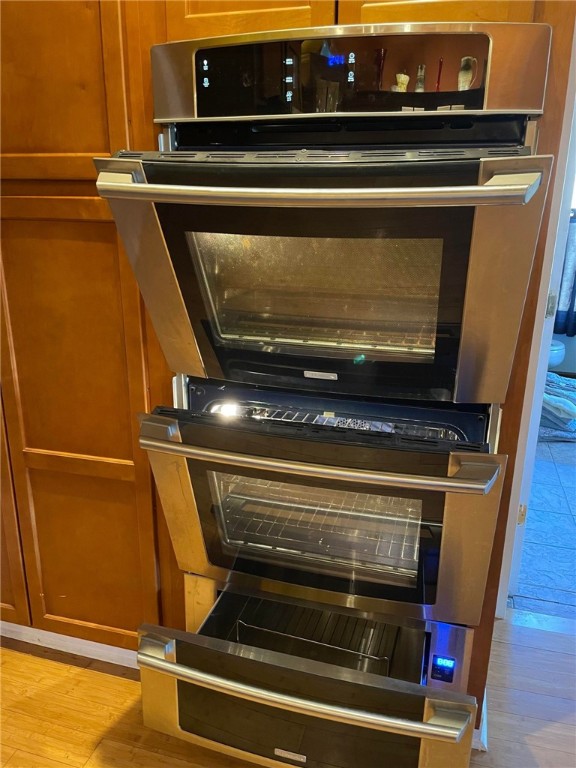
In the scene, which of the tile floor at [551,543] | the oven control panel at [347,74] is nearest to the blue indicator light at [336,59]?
the oven control panel at [347,74]

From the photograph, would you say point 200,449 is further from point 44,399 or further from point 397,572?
point 44,399

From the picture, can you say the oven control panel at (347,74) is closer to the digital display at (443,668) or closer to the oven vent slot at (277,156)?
the oven vent slot at (277,156)

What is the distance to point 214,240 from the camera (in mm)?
963

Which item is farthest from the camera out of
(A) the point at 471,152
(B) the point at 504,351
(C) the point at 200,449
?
(C) the point at 200,449

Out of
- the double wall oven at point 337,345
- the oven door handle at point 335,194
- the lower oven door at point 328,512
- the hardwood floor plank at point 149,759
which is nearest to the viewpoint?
the oven door handle at point 335,194

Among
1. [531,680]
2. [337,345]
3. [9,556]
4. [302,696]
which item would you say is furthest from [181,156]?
[531,680]

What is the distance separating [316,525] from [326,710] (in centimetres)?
31

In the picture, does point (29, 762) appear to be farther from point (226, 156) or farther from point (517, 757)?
point (226, 156)

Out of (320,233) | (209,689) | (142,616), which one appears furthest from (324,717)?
(320,233)

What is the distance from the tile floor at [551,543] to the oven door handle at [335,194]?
60.3 inches

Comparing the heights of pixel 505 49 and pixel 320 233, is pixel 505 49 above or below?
above

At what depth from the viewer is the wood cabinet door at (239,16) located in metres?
0.97

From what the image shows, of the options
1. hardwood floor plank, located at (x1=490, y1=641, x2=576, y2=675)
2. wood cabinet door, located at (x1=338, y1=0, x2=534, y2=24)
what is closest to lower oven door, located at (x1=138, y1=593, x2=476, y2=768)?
hardwood floor plank, located at (x1=490, y1=641, x2=576, y2=675)

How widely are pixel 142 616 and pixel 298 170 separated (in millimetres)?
1150
